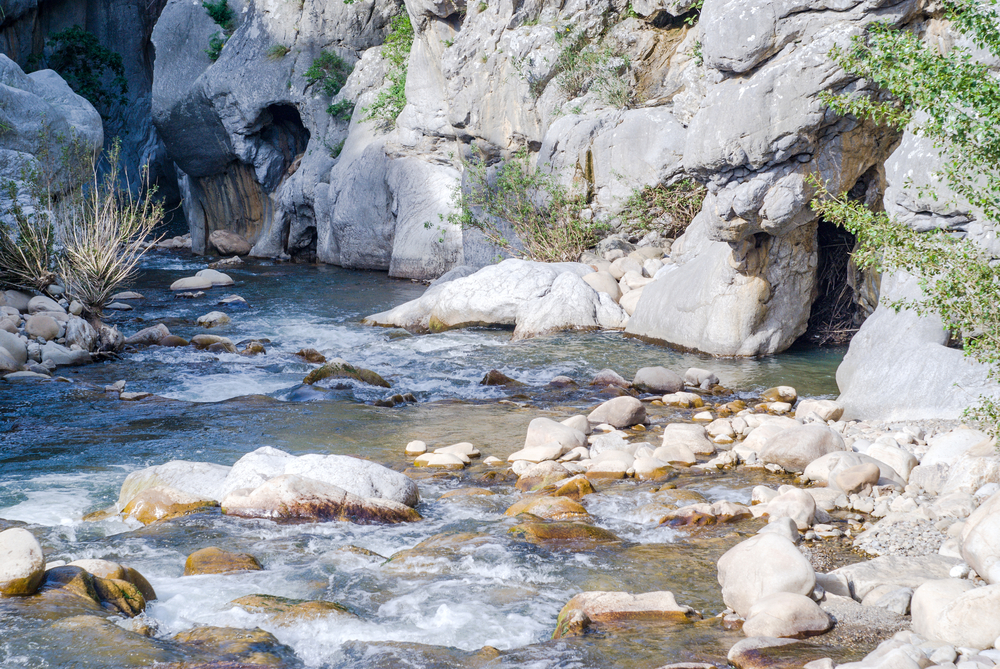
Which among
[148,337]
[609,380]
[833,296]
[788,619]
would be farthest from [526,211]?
[788,619]

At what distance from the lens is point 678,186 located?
13.3 meters

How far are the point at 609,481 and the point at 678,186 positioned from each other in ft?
27.5

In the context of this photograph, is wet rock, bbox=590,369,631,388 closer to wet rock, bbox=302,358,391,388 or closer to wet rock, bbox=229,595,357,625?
wet rock, bbox=302,358,391,388

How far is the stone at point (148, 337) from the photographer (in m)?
11.8

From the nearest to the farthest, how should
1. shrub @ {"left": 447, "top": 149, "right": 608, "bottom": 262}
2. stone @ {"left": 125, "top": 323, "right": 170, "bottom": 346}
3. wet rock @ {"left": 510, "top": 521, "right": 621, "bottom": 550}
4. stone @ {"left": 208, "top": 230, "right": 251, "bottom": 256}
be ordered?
1. wet rock @ {"left": 510, "top": 521, "right": 621, "bottom": 550}
2. stone @ {"left": 125, "top": 323, "right": 170, "bottom": 346}
3. shrub @ {"left": 447, "top": 149, "right": 608, "bottom": 262}
4. stone @ {"left": 208, "top": 230, "right": 251, "bottom": 256}

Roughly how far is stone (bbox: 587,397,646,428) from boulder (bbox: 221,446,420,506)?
2.43 metres

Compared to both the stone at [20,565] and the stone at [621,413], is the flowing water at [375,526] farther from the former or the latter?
the stone at [621,413]

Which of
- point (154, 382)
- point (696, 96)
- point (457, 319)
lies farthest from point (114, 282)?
point (696, 96)

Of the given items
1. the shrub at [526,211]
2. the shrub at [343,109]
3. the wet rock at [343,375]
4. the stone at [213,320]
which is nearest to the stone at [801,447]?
the wet rock at [343,375]

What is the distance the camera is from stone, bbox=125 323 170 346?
1175 cm

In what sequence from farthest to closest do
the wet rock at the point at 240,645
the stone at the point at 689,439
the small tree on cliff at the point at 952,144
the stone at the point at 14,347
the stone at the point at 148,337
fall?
1. the stone at the point at 148,337
2. the stone at the point at 14,347
3. the stone at the point at 689,439
4. the small tree on cliff at the point at 952,144
5. the wet rock at the point at 240,645

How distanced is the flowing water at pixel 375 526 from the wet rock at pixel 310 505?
0.10 meters

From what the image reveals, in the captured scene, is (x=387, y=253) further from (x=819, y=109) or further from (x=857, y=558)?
(x=857, y=558)

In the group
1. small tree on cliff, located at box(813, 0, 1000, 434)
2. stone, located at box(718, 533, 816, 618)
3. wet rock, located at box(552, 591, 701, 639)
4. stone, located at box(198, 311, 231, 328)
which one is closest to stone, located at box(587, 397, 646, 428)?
small tree on cliff, located at box(813, 0, 1000, 434)
